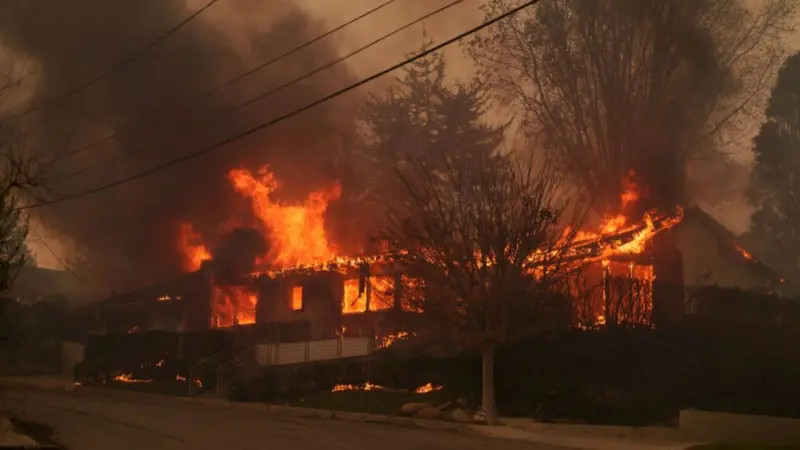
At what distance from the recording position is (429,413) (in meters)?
19.6

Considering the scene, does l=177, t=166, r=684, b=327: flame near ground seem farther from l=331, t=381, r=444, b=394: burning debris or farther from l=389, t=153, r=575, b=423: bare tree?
l=389, t=153, r=575, b=423: bare tree

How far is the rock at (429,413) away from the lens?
1959 centimetres

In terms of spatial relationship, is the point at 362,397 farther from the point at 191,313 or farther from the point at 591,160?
the point at 191,313

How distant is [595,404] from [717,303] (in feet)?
23.5

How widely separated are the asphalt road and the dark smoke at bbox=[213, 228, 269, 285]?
15.5 meters

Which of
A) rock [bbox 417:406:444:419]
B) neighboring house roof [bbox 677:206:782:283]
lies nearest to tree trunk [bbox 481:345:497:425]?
rock [bbox 417:406:444:419]

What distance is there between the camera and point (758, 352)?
2100 cm

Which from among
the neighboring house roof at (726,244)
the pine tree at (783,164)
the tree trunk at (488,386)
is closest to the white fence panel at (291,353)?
the tree trunk at (488,386)

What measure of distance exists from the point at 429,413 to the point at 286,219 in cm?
2313

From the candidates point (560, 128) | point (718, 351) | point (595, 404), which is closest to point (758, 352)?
point (718, 351)

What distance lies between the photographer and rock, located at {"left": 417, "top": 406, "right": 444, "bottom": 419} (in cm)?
1959

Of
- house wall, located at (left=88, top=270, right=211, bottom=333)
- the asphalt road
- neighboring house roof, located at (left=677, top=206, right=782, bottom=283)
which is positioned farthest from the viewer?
house wall, located at (left=88, top=270, right=211, bottom=333)

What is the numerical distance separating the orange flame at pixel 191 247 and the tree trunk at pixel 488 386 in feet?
88.7

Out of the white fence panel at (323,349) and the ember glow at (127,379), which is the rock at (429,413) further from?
the ember glow at (127,379)
